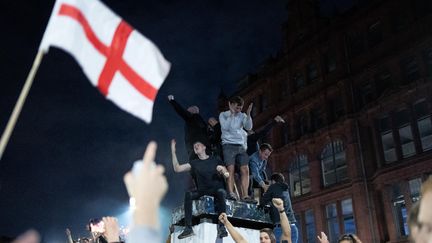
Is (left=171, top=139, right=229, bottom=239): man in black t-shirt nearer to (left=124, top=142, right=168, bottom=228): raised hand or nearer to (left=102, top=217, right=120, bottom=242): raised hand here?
(left=102, top=217, right=120, bottom=242): raised hand

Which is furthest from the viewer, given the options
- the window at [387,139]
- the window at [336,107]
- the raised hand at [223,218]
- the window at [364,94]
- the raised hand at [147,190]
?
the window at [336,107]

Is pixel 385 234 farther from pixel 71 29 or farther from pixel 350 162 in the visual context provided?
pixel 71 29

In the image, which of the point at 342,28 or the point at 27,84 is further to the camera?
the point at 342,28

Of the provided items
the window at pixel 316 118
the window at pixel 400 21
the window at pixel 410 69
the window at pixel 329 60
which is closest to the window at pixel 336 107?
the window at pixel 316 118

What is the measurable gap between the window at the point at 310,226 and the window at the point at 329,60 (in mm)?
9148

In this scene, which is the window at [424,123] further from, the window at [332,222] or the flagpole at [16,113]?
the flagpole at [16,113]

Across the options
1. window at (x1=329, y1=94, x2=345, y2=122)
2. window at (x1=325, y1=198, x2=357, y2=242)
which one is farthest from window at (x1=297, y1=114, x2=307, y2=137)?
window at (x1=325, y1=198, x2=357, y2=242)

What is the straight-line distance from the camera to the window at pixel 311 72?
27.8 meters

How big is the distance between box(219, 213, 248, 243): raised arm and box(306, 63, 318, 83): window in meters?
23.8

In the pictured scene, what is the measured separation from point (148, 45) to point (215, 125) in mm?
3565

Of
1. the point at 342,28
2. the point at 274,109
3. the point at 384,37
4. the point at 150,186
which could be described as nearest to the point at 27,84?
the point at 150,186

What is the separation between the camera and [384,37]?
23.8m

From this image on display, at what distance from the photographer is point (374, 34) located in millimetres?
24703

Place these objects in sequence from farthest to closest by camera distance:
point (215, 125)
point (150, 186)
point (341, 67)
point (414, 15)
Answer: point (341, 67), point (414, 15), point (215, 125), point (150, 186)
